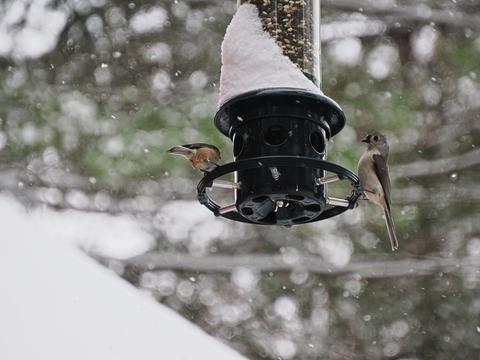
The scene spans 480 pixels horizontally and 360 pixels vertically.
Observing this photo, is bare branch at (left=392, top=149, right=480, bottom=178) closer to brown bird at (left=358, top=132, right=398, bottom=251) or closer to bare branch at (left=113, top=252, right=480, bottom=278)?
bare branch at (left=113, top=252, right=480, bottom=278)

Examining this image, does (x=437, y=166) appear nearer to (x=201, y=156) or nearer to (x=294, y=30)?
(x=294, y=30)

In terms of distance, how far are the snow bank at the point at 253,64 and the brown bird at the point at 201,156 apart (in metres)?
0.17

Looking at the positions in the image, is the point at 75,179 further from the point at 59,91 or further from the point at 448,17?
the point at 448,17

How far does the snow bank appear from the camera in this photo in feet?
9.98

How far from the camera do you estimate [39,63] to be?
6.38m

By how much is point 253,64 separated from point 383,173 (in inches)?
39.6

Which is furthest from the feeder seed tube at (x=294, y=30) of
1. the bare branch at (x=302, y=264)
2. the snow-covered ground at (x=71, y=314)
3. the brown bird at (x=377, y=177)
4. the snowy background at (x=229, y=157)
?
the bare branch at (x=302, y=264)

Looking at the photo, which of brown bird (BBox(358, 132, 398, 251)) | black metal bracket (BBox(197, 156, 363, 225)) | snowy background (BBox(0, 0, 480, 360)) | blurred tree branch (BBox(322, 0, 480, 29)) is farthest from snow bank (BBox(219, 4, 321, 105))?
blurred tree branch (BBox(322, 0, 480, 29))

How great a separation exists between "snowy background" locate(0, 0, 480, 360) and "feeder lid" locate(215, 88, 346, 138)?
2678 millimetres

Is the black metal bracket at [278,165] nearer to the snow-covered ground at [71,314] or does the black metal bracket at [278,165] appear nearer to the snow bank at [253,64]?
the snow bank at [253,64]

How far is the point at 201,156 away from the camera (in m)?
3.10

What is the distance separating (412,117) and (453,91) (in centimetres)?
58

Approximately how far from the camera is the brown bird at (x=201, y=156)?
3.06m

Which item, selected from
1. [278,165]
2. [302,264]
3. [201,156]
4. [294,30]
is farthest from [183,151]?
[302,264]
